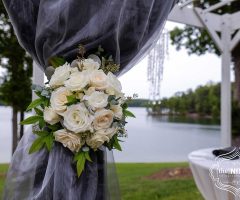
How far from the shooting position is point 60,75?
0.92 meters

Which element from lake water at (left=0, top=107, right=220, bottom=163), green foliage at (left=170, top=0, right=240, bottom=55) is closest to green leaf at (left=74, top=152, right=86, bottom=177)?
lake water at (left=0, top=107, right=220, bottom=163)

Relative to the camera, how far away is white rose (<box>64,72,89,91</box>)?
0.90m

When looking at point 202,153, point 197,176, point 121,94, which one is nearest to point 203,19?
point 202,153

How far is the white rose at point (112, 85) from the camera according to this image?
923mm

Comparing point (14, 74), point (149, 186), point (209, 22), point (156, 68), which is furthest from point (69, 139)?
point (14, 74)

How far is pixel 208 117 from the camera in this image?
511 cm

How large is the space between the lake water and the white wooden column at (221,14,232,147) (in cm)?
73

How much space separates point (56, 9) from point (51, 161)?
39 centimetres

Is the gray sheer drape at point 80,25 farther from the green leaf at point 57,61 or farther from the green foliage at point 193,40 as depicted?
the green foliage at point 193,40

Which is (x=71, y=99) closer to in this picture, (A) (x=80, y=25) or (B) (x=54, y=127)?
(B) (x=54, y=127)

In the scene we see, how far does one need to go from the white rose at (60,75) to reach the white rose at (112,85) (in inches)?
4.1

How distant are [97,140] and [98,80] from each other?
5.8 inches

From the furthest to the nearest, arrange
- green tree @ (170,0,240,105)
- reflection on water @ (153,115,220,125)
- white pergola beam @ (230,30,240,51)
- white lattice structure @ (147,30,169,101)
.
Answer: green tree @ (170,0,240,105) → reflection on water @ (153,115,220,125) → white pergola beam @ (230,30,240,51) → white lattice structure @ (147,30,169,101)

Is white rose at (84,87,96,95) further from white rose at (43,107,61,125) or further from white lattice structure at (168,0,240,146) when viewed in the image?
white lattice structure at (168,0,240,146)
